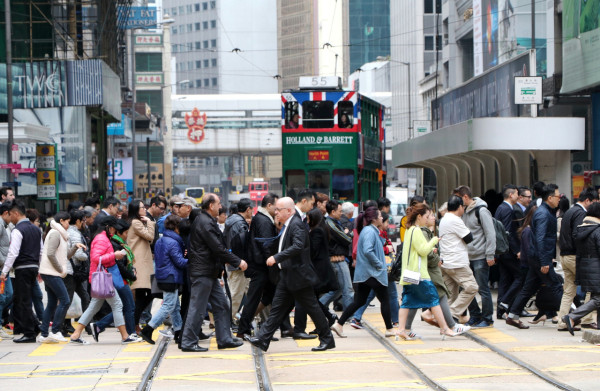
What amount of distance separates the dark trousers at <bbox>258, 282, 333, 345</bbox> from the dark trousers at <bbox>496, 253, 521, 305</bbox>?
338 cm

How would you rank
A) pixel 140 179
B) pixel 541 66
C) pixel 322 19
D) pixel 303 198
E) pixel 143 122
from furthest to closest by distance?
pixel 322 19, pixel 140 179, pixel 143 122, pixel 541 66, pixel 303 198

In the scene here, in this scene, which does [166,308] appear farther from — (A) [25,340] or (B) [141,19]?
(B) [141,19]

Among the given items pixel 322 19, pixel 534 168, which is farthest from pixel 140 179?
pixel 322 19

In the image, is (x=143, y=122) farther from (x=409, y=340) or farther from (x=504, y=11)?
(x=409, y=340)

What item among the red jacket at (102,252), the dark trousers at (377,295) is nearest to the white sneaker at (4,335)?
the red jacket at (102,252)

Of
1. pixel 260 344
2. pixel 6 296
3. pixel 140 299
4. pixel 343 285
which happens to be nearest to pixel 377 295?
pixel 343 285

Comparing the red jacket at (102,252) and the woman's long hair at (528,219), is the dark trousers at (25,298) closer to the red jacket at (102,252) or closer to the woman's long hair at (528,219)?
the red jacket at (102,252)

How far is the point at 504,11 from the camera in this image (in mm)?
47594

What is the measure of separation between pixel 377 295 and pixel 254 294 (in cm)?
148

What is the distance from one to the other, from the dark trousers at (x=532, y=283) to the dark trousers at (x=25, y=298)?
581cm

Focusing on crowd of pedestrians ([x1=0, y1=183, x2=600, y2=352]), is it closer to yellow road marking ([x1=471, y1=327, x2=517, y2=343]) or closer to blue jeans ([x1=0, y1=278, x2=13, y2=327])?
blue jeans ([x1=0, y1=278, x2=13, y2=327])

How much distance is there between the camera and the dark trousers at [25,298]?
13.0 m

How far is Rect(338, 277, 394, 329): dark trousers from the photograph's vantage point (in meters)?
12.6

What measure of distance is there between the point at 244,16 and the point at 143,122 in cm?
11674
